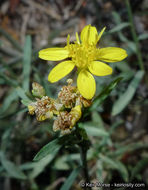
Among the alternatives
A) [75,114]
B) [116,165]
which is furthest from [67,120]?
[116,165]

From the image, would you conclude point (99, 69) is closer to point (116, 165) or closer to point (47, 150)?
point (47, 150)

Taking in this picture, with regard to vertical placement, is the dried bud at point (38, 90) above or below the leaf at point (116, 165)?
above

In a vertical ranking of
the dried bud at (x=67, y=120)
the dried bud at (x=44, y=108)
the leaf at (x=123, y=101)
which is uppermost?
the dried bud at (x=44, y=108)

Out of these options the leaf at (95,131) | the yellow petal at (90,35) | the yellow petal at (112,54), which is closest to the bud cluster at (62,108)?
the yellow petal at (112,54)

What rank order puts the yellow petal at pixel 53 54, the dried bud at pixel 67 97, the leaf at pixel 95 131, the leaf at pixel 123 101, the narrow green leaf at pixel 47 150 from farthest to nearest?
the leaf at pixel 123 101
the leaf at pixel 95 131
the yellow petal at pixel 53 54
the dried bud at pixel 67 97
the narrow green leaf at pixel 47 150

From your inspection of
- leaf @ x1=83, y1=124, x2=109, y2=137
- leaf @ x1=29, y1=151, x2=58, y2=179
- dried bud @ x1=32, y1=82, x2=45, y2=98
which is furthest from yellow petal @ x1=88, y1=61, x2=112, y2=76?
leaf @ x1=29, y1=151, x2=58, y2=179

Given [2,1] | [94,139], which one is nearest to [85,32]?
[94,139]

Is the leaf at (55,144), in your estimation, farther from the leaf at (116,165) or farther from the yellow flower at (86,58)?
the leaf at (116,165)

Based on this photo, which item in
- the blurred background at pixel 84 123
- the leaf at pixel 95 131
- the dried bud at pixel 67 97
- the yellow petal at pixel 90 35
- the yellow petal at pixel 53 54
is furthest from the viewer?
the blurred background at pixel 84 123

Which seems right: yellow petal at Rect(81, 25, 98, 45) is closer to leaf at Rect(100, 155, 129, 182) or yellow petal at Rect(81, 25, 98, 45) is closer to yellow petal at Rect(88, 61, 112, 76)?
yellow petal at Rect(88, 61, 112, 76)
